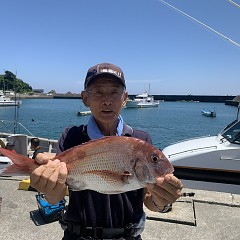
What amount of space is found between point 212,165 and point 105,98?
4717 mm

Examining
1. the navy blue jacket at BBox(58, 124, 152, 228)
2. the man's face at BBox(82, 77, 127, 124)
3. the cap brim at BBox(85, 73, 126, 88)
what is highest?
the cap brim at BBox(85, 73, 126, 88)

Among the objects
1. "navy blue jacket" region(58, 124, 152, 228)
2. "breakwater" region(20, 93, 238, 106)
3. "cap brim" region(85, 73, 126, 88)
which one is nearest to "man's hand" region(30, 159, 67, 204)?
Answer: "navy blue jacket" region(58, 124, 152, 228)

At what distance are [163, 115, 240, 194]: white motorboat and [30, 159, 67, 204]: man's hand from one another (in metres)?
4.86

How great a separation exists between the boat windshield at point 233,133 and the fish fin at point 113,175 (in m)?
5.21

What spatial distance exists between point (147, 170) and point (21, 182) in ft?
14.9

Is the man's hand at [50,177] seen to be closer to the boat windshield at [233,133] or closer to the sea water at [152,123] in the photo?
the boat windshield at [233,133]

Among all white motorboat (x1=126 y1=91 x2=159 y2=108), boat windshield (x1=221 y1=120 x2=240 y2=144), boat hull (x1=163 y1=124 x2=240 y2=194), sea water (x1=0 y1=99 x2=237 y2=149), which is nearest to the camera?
boat hull (x1=163 y1=124 x2=240 y2=194)

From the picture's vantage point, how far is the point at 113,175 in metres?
1.73

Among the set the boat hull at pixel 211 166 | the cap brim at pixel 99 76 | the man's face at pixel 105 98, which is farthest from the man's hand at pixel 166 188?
the boat hull at pixel 211 166

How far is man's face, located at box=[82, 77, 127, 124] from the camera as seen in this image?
2.09 m

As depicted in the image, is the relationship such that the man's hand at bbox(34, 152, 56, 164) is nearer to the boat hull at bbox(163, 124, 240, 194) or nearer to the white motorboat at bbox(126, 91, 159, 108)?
the boat hull at bbox(163, 124, 240, 194)

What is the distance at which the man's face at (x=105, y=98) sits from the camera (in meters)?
2.09

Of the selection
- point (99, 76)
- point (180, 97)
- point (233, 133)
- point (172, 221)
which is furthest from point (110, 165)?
point (180, 97)

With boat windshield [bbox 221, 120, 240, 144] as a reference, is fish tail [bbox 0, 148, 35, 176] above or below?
above
